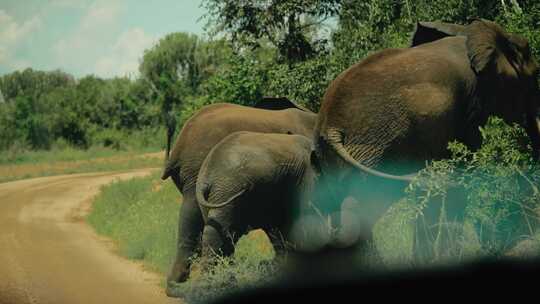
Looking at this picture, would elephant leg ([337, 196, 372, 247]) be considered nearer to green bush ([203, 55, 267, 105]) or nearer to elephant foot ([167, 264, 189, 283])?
elephant foot ([167, 264, 189, 283])

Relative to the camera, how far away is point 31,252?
33.7 feet

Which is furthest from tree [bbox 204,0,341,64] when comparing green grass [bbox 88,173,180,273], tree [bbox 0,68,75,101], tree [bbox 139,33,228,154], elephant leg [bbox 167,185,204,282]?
tree [bbox 0,68,75,101]

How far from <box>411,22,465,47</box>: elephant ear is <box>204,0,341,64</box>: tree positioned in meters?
7.24

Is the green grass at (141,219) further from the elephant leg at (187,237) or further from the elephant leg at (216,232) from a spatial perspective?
the elephant leg at (216,232)

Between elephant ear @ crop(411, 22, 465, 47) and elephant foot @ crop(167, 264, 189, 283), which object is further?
elephant foot @ crop(167, 264, 189, 283)

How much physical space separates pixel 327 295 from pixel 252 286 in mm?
676

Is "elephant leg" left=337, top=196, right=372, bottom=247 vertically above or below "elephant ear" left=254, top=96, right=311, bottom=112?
below

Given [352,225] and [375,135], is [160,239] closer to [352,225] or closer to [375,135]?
[352,225]

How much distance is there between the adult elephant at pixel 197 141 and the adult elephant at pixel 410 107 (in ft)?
5.88

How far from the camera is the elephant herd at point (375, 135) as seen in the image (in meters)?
6.00

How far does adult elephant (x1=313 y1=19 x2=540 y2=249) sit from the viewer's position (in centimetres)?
598

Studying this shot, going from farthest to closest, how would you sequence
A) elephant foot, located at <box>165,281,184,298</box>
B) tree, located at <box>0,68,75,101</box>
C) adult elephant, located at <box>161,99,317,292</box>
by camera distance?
tree, located at <box>0,68,75,101</box> < adult elephant, located at <box>161,99,317,292</box> < elephant foot, located at <box>165,281,184,298</box>

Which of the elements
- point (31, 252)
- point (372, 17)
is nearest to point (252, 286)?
point (31, 252)

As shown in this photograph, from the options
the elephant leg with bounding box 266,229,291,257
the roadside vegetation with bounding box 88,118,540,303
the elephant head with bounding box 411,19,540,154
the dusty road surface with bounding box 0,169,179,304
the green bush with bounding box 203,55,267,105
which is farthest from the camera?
the green bush with bounding box 203,55,267,105
